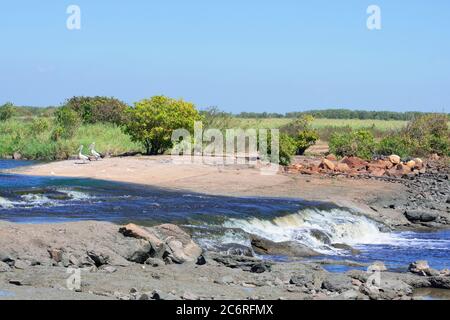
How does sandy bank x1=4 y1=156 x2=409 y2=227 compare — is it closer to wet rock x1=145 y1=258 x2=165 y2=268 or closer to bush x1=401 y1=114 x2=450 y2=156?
wet rock x1=145 y1=258 x2=165 y2=268

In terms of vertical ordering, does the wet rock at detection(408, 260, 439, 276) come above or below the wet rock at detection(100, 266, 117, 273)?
below

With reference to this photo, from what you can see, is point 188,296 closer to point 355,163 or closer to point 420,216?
point 420,216

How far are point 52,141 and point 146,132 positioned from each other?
10052mm

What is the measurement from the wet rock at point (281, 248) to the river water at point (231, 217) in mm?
358

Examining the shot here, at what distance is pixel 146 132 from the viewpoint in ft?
133

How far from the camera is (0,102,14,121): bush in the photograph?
201 feet

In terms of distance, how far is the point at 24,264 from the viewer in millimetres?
14211

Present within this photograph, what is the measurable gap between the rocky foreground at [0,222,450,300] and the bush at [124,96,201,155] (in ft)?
72.0

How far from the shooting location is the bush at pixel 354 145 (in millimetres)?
48188

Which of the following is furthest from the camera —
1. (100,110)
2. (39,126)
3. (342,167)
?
(100,110)

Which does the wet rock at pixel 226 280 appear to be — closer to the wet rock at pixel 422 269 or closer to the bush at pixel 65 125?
the wet rock at pixel 422 269

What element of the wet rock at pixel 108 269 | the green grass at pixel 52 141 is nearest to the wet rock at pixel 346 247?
the wet rock at pixel 108 269

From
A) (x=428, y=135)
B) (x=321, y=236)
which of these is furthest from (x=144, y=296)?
(x=428, y=135)

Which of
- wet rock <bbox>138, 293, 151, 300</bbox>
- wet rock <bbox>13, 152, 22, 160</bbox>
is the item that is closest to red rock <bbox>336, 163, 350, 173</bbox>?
wet rock <bbox>13, 152, 22, 160</bbox>
